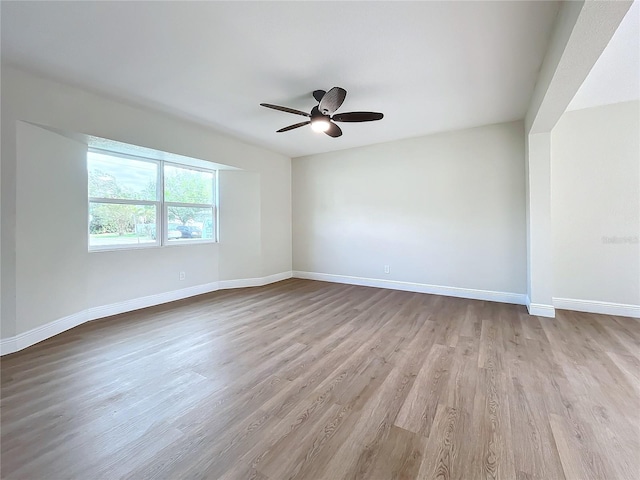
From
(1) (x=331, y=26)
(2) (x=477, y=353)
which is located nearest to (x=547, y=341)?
(2) (x=477, y=353)

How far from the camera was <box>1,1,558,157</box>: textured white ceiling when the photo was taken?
1.81 meters

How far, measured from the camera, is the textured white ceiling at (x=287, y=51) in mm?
1809

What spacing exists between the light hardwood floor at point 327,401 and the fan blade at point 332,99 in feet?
7.79

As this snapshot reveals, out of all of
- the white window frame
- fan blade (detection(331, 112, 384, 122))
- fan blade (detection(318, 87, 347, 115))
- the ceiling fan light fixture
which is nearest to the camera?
fan blade (detection(318, 87, 347, 115))

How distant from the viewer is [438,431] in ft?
4.89

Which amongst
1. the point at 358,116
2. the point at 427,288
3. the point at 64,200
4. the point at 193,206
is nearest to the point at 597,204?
the point at 427,288

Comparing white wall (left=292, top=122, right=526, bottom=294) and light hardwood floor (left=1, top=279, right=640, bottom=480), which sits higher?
white wall (left=292, top=122, right=526, bottom=294)

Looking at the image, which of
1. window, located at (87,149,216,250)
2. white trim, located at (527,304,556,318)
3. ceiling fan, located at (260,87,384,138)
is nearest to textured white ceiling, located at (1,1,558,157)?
ceiling fan, located at (260,87,384,138)

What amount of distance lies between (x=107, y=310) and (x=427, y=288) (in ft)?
15.6

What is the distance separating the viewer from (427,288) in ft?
14.8

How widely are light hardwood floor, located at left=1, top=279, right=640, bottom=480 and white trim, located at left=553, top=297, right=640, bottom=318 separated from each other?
0.18 metres

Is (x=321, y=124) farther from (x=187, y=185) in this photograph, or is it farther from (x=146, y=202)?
(x=146, y=202)

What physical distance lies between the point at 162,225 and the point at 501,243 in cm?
518

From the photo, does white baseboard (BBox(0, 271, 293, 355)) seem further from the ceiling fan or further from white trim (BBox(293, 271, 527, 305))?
the ceiling fan
